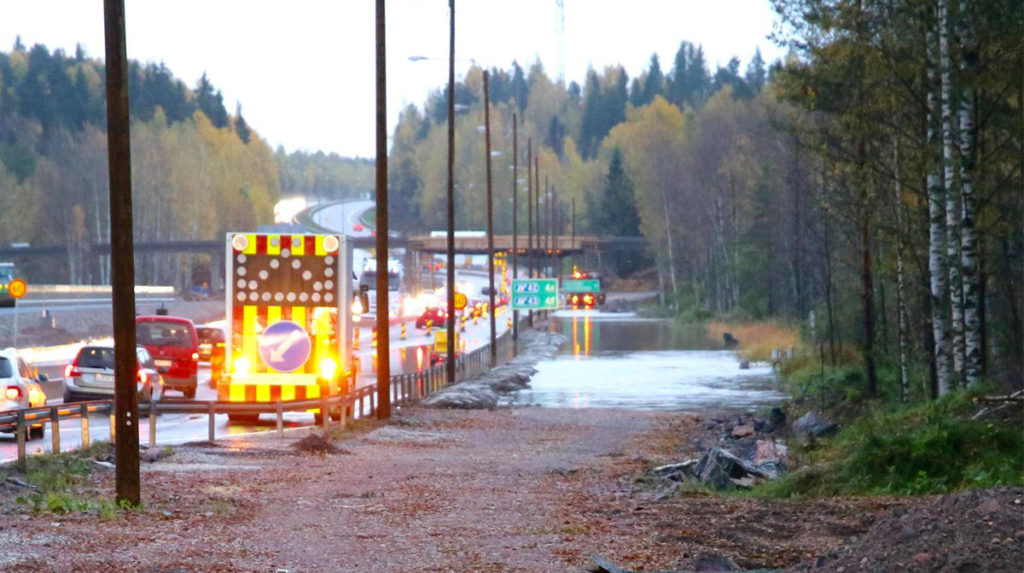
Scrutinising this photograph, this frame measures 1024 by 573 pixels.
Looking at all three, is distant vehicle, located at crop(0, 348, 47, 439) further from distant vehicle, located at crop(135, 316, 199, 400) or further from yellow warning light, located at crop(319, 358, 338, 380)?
distant vehicle, located at crop(135, 316, 199, 400)

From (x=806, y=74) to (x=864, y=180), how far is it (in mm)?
2644

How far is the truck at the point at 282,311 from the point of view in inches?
1020

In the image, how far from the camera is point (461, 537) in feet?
43.1

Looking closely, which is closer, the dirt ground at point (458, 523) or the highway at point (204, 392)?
the dirt ground at point (458, 523)

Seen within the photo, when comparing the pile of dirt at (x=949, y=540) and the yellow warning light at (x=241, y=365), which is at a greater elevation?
the yellow warning light at (x=241, y=365)

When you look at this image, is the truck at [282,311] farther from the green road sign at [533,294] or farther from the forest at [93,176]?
the forest at [93,176]

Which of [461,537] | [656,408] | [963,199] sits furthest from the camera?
[656,408]

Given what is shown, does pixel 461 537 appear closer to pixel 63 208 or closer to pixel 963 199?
pixel 963 199

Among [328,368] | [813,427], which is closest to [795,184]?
[813,427]

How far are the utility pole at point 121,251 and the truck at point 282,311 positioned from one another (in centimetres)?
1076

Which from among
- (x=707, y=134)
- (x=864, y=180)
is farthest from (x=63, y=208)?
(x=864, y=180)

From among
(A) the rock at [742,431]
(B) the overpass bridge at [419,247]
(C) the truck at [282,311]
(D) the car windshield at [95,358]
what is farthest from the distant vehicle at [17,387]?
(B) the overpass bridge at [419,247]

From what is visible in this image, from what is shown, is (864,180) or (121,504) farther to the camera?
(864,180)

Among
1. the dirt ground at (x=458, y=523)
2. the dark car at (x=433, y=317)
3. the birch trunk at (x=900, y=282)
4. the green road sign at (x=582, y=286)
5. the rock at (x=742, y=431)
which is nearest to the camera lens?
the dirt ground at (x=458, y=523)
